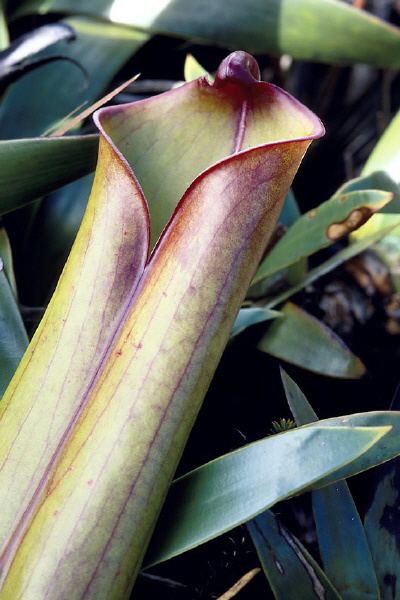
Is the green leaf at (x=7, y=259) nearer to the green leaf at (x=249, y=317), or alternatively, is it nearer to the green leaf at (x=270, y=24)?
the green leaf at (x=249, y=317)

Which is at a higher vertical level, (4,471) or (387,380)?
(4,471)

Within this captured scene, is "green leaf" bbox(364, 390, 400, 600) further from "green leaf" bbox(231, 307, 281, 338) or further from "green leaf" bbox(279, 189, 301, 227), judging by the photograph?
"green leaf" bbox(279, 189, 301, 227)

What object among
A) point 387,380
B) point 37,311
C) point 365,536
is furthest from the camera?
point 387,380

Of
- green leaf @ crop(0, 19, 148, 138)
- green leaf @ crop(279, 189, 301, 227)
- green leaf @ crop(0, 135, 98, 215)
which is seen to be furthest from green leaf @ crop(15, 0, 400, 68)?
green leaf @ crop(0, 135, 98, 215)

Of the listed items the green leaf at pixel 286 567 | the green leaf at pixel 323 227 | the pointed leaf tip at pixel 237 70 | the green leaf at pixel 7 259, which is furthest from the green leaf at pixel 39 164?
the green leaf at pixel 286 567

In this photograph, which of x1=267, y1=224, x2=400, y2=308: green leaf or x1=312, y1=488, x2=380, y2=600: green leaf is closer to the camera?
x1=312, y1=488, x2=380, y2=600: green leaf

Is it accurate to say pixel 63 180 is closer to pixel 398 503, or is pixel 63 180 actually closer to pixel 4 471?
pixel 4 471

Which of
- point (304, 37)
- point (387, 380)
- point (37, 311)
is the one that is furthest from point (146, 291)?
point (304, 37)
